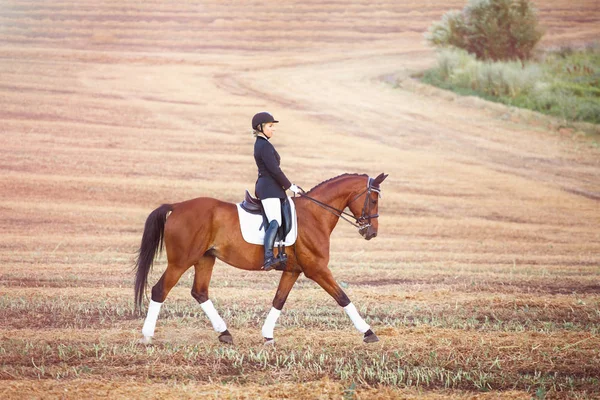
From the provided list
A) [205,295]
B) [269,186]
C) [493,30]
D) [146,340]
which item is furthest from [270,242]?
[493,30]

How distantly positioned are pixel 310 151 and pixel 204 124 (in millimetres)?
4526

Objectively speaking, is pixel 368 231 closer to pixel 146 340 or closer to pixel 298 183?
pixel 146 340

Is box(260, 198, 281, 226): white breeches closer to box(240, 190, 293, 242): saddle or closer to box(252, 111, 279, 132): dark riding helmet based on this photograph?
box(240, 190, 293, 242): saddle

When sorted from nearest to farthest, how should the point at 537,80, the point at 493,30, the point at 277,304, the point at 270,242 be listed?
the point at 270,242 → the point at 277,304 → the point at 537,80 → the point at 493,30

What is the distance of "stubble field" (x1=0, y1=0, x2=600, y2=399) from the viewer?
8234 mm

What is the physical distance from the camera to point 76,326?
1005 centimetres

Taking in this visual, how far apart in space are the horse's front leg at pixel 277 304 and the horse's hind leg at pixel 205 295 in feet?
1.44

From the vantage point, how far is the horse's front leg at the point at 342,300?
9.16 meters

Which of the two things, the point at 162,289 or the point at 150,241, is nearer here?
the point at 162,289

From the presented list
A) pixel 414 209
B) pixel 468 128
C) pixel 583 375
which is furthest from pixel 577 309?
pixel 468 128

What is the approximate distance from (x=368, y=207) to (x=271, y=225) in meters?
1.24

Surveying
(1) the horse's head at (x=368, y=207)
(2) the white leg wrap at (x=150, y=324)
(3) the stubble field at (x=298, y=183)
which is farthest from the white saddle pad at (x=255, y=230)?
(2) the white leg wrap at (x=150, y=324)

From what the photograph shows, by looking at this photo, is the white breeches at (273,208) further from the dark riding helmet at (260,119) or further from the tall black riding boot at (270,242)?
the dark riding helmet at (260,119)

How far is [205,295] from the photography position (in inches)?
372
